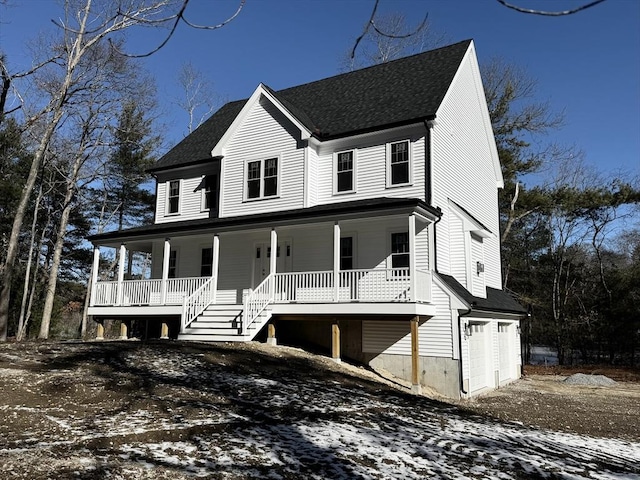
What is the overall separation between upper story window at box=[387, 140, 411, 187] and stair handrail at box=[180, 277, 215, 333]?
6800mm

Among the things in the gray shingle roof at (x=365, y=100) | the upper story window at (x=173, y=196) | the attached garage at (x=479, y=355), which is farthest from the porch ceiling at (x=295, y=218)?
the attached garage at (x=479, y=355)

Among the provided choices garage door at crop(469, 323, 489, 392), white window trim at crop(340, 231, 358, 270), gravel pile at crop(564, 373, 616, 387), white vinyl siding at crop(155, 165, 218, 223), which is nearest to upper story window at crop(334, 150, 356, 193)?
white window trim at crop(340, 231, 358, 270)

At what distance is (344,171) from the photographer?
1733cm

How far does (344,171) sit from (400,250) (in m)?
3.48

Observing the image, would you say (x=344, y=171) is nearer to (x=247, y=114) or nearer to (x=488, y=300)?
(x=247, y=114)

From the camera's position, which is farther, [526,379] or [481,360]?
[526,379]

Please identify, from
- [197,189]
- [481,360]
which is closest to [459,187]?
[481,360]

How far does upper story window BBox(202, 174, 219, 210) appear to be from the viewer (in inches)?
790

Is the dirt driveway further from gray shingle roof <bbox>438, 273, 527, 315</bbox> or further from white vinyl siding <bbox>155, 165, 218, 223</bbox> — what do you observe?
white vinyl siding <bbox>155, 165, 218, 223</bbox>

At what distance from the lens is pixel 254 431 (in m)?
6.35

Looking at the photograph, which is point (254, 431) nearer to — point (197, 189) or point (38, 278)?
point (197, 189)

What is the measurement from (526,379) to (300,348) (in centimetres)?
1094

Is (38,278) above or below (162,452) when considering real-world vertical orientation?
above

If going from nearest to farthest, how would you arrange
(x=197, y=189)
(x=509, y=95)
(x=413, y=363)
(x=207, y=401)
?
(x=207, y=401)
(x=413, y=363)
(x=197, y=189)
(x=509, y=95)
